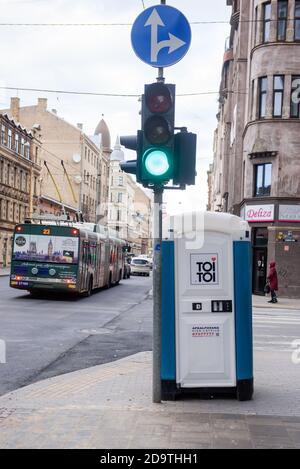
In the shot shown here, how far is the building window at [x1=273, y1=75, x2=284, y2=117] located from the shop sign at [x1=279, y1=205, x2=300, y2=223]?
4582 millimetres

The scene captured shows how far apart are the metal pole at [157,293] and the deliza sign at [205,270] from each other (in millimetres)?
451

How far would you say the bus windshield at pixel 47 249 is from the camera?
20672mm

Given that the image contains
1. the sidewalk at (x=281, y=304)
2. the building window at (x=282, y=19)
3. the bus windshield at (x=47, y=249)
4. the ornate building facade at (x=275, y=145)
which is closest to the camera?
the bus windshield at (x=47, y=249)

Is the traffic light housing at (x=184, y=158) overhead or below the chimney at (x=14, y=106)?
below

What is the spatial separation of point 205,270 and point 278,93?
2386 cm

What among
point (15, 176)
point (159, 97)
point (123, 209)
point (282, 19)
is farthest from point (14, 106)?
point (159, 97)

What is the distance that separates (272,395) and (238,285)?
57.4 inches

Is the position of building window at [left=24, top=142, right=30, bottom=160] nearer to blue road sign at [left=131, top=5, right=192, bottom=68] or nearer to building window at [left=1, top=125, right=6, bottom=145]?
building window at [left=1, top=125, right=6, bottom=145]

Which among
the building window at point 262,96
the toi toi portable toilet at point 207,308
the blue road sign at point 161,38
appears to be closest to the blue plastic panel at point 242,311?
the toi toi portable toilet at point 207,308

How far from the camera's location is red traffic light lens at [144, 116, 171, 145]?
6453 millimetres

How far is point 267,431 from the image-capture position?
556cm

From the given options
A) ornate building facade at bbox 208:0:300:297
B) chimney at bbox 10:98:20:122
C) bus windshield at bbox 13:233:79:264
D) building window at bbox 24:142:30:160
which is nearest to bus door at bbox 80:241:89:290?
bus windshield at bbox 13:233:79:264

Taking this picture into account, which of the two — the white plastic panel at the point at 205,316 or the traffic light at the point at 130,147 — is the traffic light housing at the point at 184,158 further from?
the white plastic panel at the point at 205,316
